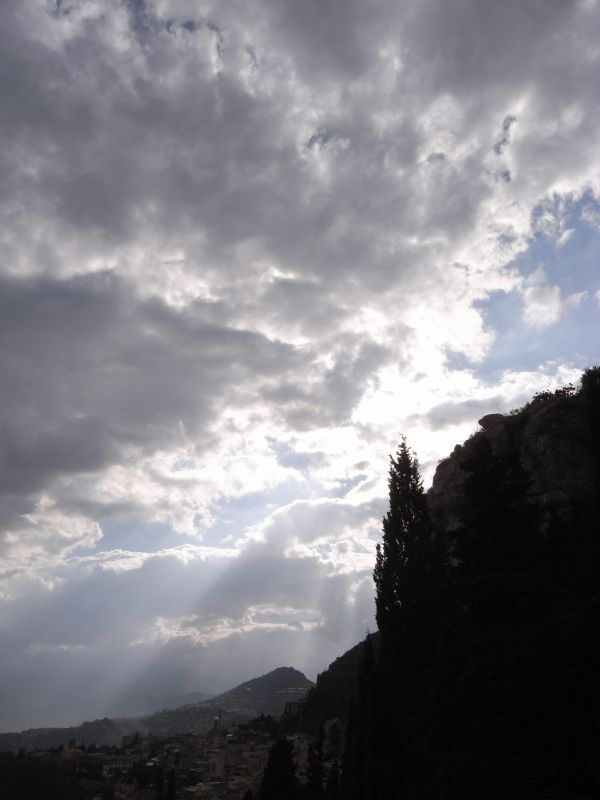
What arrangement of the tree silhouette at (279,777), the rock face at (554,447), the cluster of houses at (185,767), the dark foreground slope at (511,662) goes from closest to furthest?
the dark foreground slope at (511,662), the rock face at (554,447), the tree silhouette at (279,777), the cluster of houses at (185,767)

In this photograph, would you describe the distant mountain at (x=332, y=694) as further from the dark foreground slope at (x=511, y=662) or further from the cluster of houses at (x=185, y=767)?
the dark foreground slope at (x=511, y=662)

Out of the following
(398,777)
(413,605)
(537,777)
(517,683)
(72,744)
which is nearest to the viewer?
(537,777)

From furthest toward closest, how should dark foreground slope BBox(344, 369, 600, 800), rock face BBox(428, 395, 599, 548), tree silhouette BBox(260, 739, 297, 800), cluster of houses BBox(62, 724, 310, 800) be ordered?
1. cluster of houses BBox(62, 724, 310, 800)
2. tree silhouette BBox(260, 739, 297, 800)
3. rock face BBox(428, 395, 599, 548)
4. dark foreground slope BBox(344, 369, 600, 800)

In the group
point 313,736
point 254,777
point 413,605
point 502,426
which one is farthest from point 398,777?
point 254,777

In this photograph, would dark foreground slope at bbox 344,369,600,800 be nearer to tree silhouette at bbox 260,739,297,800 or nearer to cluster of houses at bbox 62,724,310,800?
tree silhouette at bbox 260,739,297,800

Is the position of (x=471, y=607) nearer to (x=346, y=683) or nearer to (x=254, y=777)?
(x=346, y=683)

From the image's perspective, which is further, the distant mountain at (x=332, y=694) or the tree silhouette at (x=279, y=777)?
the distant mountain at (x=332, y=694)

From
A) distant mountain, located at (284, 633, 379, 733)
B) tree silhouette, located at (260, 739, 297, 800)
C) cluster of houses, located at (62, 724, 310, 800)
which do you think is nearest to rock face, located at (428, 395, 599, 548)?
tree silhouette, located at (260, 739, 297, 800)

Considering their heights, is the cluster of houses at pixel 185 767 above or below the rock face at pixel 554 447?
below

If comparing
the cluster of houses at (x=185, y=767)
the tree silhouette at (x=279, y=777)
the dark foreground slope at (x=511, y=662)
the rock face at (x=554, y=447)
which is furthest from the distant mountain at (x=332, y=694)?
the dark foreground slope at (x=511, y=662)

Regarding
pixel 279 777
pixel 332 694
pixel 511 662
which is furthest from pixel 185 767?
pixel 511 662

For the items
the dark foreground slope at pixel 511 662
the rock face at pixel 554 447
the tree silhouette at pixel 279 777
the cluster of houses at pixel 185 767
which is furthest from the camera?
the cluster of houses at pixel 185 767

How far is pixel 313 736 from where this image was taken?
257ft

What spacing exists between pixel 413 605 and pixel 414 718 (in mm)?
20972
